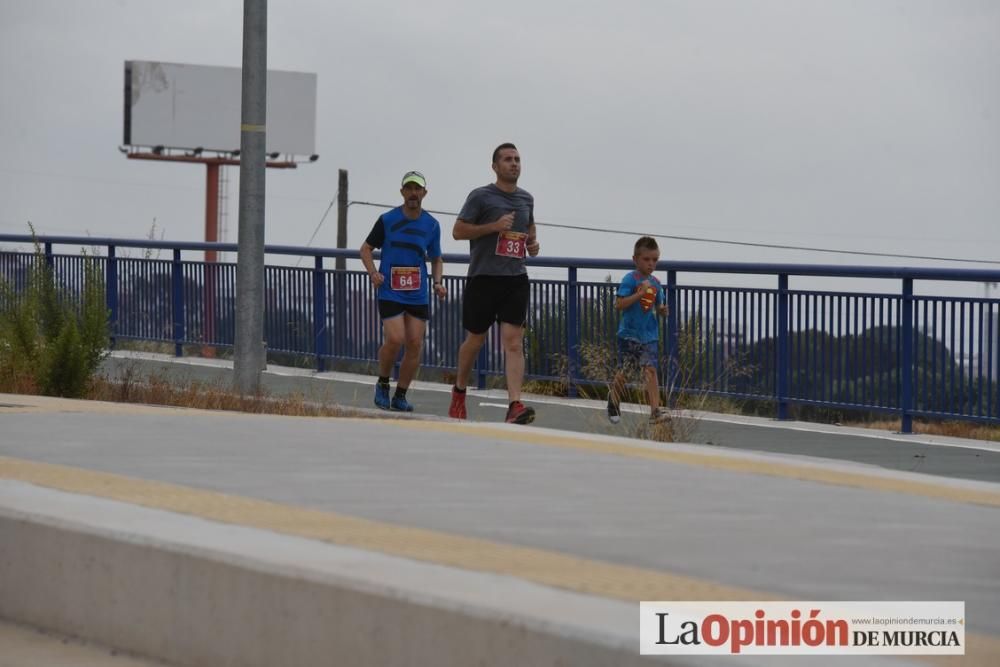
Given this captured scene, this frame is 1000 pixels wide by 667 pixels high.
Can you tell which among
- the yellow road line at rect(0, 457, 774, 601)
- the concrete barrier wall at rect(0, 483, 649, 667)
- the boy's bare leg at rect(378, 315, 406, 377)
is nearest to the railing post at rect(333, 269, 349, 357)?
the boy's bare leg at rect(378, 315, 406, 377)

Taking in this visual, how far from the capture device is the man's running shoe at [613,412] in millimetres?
13586

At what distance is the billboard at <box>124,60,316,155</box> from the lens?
87375 mm

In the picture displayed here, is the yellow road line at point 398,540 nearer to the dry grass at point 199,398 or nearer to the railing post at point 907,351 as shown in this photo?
the dry grass at point 199,398

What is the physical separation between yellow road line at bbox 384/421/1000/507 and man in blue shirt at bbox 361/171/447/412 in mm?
3608

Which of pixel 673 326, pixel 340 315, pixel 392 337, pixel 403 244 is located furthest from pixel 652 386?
pixel 340 315

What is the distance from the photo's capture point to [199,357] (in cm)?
2111

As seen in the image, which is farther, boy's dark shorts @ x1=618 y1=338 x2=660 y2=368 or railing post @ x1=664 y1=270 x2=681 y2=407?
railing post @ x1=664 y1=270 x2=681 y2=407

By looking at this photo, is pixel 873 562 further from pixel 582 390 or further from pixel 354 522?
pixel 582 390

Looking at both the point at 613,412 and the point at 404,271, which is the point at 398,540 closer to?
the point at 613,412

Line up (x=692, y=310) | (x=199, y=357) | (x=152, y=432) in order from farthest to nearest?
(x=199, y=357)
(x=692, y=310)
(x=152, y=432)

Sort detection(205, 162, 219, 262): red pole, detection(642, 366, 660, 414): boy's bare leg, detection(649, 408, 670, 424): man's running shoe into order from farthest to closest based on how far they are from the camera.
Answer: detection(205, 162, 219, 262): red pole, detection(642, 366, 660, 414): boy's bare leg, detection(649, 408, 670, 424): man's running shoe

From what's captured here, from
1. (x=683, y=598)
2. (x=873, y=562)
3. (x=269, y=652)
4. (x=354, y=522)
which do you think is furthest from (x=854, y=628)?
(x=354, y=522)

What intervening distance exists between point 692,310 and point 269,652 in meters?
10.6

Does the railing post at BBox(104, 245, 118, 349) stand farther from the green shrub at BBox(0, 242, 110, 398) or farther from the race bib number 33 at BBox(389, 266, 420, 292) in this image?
the race bib number 33 at BBox(389, 266, 420, 292)
